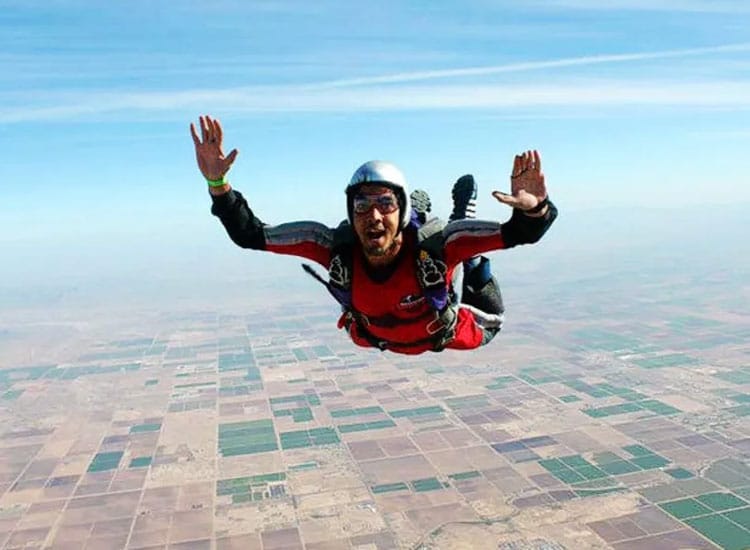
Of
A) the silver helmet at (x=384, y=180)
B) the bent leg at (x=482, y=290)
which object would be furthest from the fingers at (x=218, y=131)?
the bent leg at (x=482, y=290)

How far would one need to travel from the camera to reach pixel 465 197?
30.5ft

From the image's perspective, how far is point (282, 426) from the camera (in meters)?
75.9

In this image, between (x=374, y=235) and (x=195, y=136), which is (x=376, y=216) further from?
(x=195, y=136)

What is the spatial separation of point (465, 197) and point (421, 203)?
1269 millimetres

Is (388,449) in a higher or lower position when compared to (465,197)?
lower

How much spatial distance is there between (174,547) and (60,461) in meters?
30.2

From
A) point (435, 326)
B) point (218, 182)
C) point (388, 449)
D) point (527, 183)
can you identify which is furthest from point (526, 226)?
point (388, 449)

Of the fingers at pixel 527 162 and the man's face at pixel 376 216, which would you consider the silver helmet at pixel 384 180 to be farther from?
the fingers at pixel 527 162

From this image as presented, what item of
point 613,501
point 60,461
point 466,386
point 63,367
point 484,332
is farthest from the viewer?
point 63,367

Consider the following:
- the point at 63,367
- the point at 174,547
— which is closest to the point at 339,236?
the point at 174,547

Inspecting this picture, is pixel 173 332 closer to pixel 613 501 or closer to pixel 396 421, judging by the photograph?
pixel 396 421

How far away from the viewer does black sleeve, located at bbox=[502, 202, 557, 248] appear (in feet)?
21.7

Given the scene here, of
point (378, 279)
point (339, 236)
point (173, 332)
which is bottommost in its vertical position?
point (173, 332)

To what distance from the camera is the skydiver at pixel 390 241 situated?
6.78m
